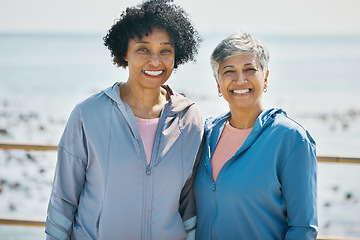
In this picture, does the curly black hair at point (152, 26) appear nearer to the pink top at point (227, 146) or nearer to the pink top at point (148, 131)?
the pink top at point (148, 131)

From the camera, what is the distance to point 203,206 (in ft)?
8.20

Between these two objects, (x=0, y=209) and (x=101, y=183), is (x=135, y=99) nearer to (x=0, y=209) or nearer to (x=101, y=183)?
(x=101, y=183)

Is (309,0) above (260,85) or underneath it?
above

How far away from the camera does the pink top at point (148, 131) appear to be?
2428 mm

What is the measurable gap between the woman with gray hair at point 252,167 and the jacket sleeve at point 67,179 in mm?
674

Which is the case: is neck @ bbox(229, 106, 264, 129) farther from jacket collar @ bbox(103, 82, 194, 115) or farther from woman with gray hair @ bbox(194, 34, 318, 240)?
jacket collar @ bbox(103, 82, 194, 115)

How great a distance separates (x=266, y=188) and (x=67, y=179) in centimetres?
107

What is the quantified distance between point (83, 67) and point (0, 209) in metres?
20.6

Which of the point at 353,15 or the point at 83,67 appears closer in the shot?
the point at 83,67

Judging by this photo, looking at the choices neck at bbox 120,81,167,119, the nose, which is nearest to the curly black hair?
the nose

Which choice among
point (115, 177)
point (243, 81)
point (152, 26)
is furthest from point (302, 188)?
point (152, 26)

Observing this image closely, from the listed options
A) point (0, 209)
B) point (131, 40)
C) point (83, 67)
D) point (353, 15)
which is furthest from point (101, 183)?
point (353, 15)

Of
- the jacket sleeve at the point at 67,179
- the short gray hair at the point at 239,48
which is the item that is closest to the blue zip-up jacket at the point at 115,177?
the jacket sleeve at the point at 67,179

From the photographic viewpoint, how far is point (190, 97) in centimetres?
1694
